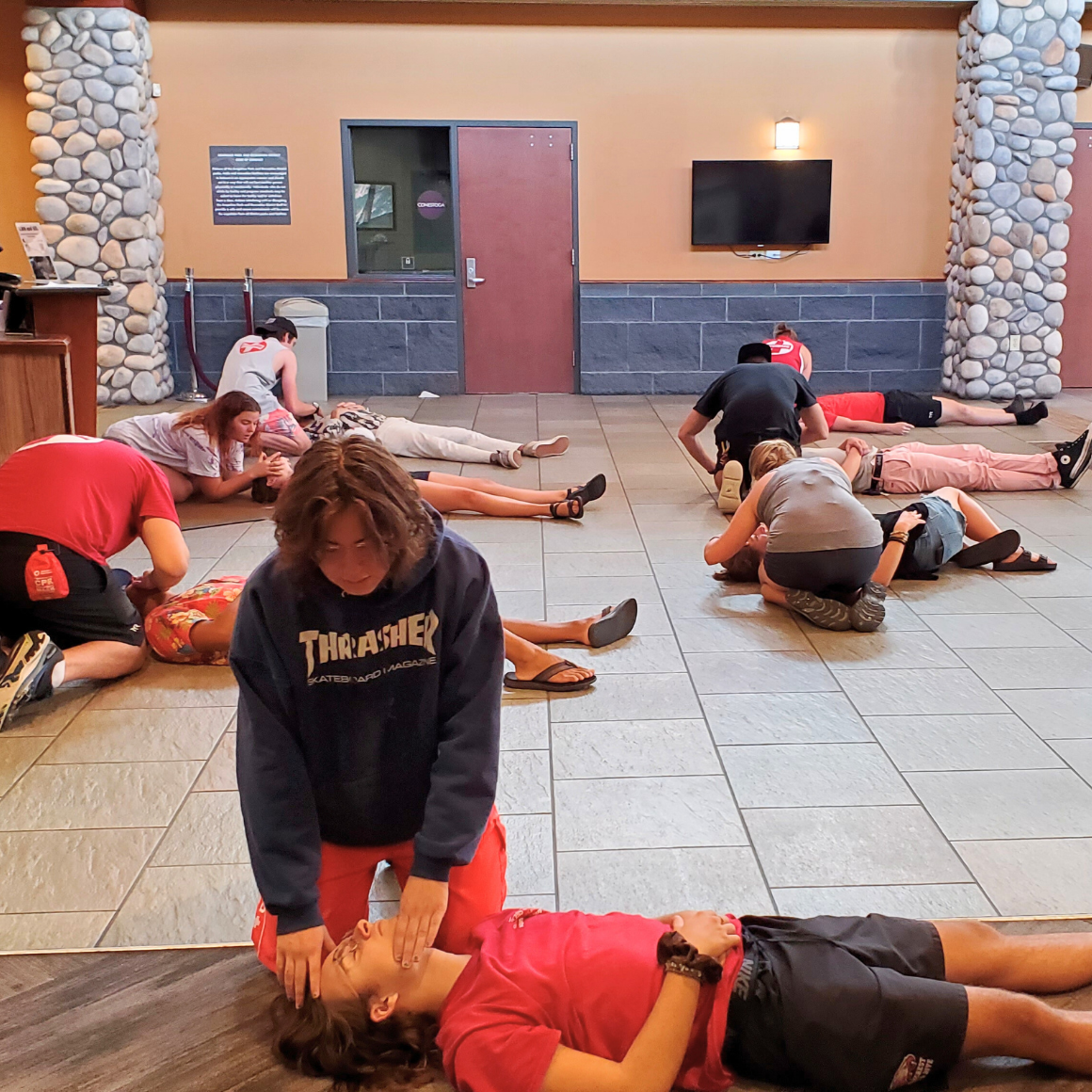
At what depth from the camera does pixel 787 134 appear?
359 inches

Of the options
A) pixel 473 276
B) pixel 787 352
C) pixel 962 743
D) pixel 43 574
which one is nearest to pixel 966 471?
pixel 787 352

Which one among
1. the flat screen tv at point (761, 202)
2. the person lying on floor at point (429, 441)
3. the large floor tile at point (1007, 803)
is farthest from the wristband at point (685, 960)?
the flat screen tv at point (761, 202)

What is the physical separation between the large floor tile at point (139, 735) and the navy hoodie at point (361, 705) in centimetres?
122

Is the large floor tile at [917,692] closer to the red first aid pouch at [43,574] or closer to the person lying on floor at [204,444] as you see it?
the red first aid pouch at [43,574]

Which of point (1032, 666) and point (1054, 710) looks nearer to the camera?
point (1054, 710)

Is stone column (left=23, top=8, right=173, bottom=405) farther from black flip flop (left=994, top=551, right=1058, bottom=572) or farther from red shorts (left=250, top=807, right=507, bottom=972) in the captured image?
red shorts (left=250, top=807, right=507, bottom=972)

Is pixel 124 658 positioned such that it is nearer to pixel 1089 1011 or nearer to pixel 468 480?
pixel 468 480

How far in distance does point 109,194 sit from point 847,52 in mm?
5720

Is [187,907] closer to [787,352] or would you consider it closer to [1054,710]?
[1054,710]

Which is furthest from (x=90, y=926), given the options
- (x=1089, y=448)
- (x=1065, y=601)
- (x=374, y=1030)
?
(x=1089, y=448)

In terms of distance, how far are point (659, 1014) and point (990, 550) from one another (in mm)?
3165

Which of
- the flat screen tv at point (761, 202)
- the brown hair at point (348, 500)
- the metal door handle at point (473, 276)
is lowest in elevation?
the brown hair at point (348, 500)

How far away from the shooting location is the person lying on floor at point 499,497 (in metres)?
5.25

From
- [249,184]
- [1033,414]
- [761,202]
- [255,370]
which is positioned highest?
[249,184]
